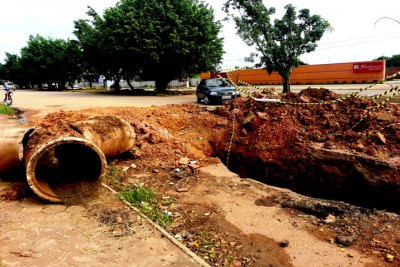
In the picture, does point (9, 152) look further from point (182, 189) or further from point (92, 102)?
point (92, 102)

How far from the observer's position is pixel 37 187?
4.46 meters

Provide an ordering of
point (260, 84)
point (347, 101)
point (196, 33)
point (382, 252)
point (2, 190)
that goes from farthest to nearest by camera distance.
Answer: point (260, 84) < point (196, 33) < point (347, 101) < point (2, 190) < point (382, 252)

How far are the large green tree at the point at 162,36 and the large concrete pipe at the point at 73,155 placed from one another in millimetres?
17711

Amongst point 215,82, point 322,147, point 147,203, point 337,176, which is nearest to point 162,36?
point 215,82

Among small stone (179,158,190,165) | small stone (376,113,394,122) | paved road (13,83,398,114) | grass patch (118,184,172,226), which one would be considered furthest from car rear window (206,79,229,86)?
grass patch (118,184,172,226)

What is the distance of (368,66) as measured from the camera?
31.2 m

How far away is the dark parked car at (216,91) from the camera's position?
16.2 metres

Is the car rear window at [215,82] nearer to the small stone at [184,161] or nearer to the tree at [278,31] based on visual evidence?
the tree at [278,31]

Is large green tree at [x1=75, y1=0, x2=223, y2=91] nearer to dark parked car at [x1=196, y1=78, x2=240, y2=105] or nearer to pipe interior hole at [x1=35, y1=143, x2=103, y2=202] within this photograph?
dark parked car at [x1=196, y1=78, x2=240, y2=105]

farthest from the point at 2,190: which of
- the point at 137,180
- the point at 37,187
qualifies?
the point at 137,180

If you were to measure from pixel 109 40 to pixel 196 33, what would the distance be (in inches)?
268

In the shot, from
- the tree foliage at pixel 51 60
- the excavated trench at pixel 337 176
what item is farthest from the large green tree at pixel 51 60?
the excavated trench at pixel 337 176

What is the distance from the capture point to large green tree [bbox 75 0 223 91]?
23.3 metres

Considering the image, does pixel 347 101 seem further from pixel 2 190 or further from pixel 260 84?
pixel 260 84
